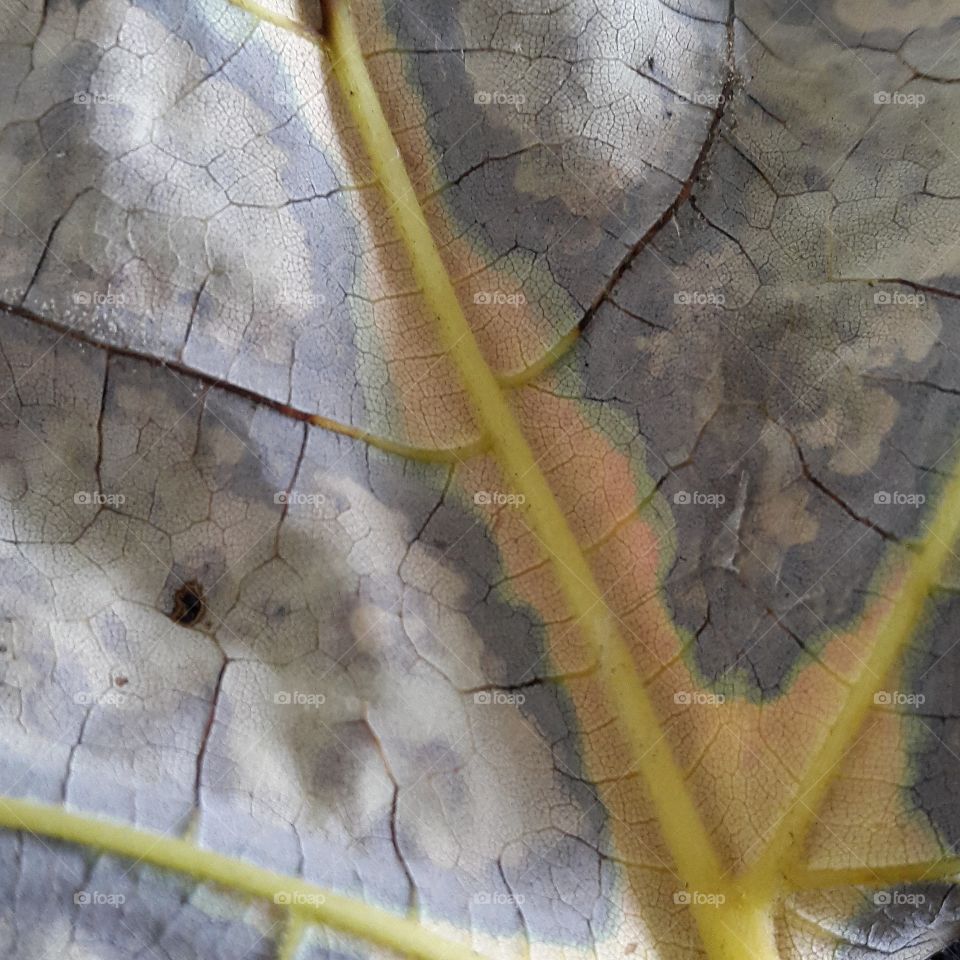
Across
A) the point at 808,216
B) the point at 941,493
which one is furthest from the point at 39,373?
the point at 941,493

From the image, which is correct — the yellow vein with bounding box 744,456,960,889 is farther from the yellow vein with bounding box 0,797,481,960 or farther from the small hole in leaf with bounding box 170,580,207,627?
the small hole in leaf with bounding box 170,580,207,627

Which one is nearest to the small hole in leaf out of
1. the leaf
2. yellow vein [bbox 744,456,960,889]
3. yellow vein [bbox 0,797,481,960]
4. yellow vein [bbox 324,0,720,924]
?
the leaf

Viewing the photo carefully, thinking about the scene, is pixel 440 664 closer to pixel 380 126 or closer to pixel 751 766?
pixel 751 766

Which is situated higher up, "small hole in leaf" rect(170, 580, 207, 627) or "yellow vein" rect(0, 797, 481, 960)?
"small hole in leaf" rect(170, 580, 207, 627)

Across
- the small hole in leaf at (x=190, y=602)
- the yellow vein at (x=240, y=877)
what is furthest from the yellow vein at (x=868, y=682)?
the small hole in leaf at (x=190, y=602)

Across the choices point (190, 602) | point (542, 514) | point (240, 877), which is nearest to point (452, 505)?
point (542, 514)

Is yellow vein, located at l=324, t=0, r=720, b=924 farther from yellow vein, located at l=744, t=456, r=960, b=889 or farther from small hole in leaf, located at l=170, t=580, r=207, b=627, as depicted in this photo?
small hole in leaf, located at l=170, t=580, r=207, b=627

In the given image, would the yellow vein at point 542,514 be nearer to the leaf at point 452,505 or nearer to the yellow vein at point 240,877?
the leaf at point 452,505
